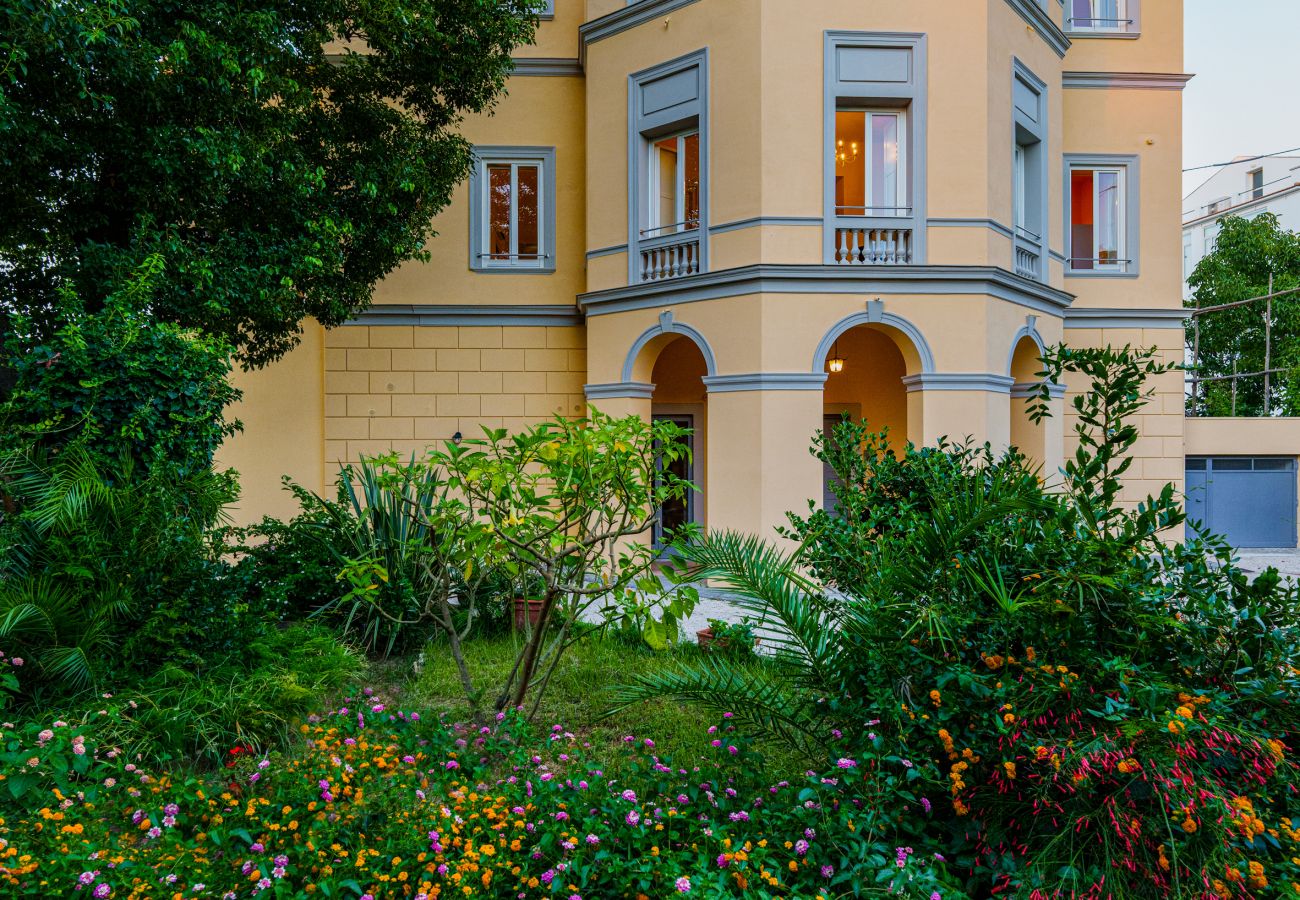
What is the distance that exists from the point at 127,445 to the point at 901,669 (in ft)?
17.0

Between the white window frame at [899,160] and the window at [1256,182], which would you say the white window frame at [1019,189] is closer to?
the white window frame at [899,160]

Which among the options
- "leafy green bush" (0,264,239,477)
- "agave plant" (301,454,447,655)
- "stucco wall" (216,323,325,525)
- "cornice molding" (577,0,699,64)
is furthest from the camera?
"stucco wall" (216,323,325,525)

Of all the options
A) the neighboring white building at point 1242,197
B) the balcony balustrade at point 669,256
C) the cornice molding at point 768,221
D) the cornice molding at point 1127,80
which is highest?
the neighboring white building at point 1242,197

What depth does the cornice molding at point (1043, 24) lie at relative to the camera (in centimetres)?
966

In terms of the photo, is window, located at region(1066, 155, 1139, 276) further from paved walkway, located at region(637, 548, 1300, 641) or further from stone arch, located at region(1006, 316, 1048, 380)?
paved walkway, located at region(637, 548, 1300, 641)

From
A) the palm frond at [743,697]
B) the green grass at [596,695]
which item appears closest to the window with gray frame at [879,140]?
the green grass at [596,695]

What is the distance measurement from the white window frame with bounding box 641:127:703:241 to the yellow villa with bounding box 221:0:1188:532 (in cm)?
4

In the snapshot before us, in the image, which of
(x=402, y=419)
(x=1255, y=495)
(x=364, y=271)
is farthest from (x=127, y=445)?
(x=1255, y=495)

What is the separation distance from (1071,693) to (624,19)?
10170 millimetres

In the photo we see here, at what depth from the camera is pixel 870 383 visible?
12.2 metres

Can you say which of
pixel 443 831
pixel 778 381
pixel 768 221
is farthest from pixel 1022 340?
pixel 443 831

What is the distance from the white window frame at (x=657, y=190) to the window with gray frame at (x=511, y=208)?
66.5 inches

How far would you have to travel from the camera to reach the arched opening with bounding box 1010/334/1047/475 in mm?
10453

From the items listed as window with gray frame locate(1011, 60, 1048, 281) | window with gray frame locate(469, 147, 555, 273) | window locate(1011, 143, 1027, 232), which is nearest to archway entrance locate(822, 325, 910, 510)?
window with gray frame locate(1011, 60, 1048, 281)
